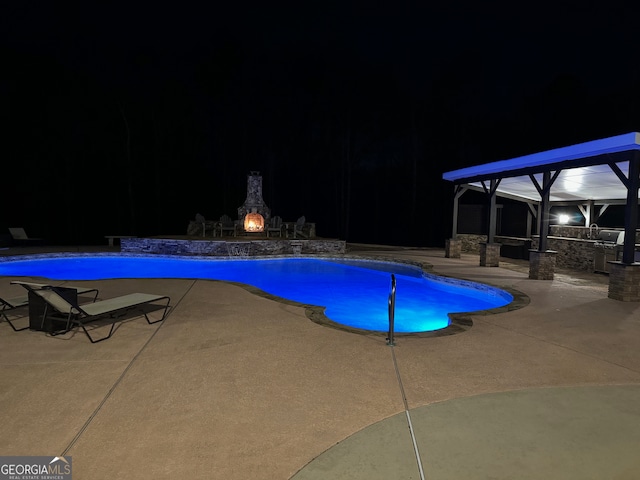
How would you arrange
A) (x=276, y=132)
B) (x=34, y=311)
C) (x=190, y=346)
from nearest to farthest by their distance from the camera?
(x=190, y=346)
(x=34, y=311)
(x=276, y=132)

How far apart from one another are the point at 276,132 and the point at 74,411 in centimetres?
2784

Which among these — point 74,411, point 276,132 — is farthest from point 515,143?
point 74,411

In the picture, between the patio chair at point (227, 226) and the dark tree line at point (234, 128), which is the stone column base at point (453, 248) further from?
the dark tree line at point (234, 128)

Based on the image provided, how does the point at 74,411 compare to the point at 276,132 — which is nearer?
the point at 74,411

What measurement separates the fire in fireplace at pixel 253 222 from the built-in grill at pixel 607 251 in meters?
13.4

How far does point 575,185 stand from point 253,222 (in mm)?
13479

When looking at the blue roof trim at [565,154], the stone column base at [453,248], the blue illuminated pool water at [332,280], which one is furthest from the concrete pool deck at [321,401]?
the stone column base at [453,248]

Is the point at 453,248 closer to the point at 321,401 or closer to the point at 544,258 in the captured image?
the point at 544,258

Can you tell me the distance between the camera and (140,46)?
854 inches

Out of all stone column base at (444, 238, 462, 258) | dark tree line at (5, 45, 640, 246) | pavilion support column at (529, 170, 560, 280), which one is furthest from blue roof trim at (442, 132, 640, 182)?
dark tree line at (5, 45, 640, 246)

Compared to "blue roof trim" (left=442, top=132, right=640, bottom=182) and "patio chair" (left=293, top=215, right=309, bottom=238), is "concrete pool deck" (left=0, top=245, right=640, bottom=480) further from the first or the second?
"patio chair" (left=293, top=215, right=309, bottom=238)

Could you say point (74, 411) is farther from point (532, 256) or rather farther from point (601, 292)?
point (532, 256)

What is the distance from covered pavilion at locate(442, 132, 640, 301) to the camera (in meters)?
7.46

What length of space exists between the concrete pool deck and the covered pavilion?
9.72ft
